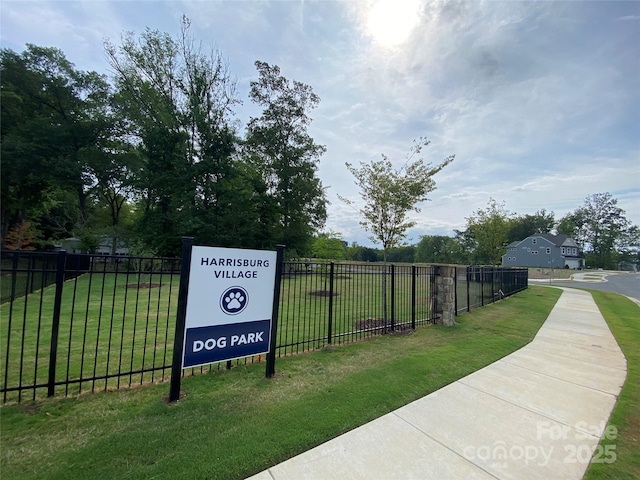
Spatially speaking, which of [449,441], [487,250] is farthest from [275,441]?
[487,250]

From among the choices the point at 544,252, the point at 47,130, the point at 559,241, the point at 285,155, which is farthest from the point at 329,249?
the point at 559,241

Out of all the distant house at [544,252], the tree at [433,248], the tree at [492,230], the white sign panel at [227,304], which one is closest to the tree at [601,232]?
the distant house at [544,252]

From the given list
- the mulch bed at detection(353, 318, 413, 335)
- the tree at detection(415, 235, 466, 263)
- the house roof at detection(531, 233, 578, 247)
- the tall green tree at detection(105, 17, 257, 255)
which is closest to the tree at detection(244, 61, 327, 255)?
the tall green tree at detection(105, 17, 257, 255)

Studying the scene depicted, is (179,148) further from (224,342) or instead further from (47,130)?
(224,342)

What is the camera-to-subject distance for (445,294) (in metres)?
7.31

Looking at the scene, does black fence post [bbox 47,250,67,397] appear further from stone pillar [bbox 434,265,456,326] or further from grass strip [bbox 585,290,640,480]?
stone pillar [bbox 434,265,456,326]

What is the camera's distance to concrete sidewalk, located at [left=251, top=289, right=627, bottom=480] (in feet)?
7.25

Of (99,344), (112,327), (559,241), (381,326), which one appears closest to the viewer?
(99,344)

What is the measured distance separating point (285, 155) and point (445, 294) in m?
21.7

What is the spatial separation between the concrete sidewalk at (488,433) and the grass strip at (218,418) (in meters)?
0.21

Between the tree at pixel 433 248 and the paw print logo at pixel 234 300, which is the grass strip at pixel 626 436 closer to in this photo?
the paw print logo at pixel 234 300

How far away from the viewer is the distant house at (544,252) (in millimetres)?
54000

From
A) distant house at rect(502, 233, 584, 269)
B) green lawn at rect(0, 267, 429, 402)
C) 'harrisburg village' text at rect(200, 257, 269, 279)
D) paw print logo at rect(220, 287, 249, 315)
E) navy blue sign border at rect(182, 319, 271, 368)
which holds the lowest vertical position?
green lawn at rect(0, 267, 429, 402)

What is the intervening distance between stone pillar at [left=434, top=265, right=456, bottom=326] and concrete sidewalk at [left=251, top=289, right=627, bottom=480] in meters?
2.74
